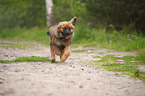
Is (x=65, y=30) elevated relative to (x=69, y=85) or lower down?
elevated

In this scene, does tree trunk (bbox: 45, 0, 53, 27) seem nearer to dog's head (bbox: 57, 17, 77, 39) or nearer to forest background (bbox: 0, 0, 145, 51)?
forest background (bbox: 0, 0, 145, 51)

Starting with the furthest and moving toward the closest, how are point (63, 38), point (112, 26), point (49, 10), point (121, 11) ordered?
point (49, 10)
point (121, 11)
point (112, 26)
point (63, 38)

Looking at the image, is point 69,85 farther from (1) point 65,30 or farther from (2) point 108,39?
(2) point 108,39

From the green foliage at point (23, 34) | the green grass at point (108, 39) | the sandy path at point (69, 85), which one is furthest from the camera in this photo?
the green foliage at point (23, 34)

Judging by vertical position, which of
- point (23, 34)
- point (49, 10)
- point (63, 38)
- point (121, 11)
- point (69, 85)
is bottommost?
point (69, 85)

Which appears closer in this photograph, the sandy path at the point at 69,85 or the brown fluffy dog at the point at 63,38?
the sandy path at the point at 69,85

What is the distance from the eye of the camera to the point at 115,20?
14555mm

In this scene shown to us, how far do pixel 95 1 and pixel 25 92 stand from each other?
12856 mm

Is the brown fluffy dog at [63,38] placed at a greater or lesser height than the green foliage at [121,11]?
lesser

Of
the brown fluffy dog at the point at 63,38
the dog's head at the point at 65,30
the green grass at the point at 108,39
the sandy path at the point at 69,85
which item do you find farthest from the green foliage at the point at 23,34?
the sandy path at the point at 69,85

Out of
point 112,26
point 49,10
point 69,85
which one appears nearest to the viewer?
point 69,85

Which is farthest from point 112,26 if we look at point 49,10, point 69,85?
point 69,85

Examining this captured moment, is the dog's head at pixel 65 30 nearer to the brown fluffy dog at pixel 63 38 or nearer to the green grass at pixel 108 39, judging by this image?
the brown fluffy dog at pixel 63 38

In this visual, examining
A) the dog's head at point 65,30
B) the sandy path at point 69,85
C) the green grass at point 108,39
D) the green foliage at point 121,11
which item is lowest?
the sandy path at point 69,85
